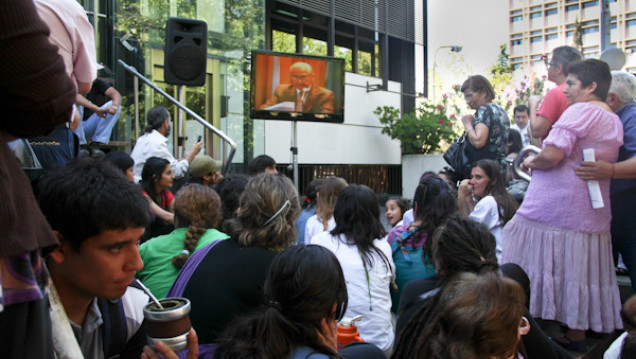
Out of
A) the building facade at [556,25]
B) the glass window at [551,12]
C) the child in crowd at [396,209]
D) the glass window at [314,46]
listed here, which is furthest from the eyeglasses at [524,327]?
the glass window at [551,12]

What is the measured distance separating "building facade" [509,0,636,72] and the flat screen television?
63.7 metres

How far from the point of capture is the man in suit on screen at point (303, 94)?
11727mm

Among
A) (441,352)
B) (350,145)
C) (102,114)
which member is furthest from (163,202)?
(350,145)

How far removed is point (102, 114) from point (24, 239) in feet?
17.8

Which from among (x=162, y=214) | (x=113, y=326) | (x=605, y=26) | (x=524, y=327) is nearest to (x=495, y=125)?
(x=162, y=214)

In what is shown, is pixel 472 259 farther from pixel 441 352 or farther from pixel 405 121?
pixel 405 121

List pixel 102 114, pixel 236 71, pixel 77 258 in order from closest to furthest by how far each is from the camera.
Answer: pixel 77 258, pixel 102 114, pixel 236 71

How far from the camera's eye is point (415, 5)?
19797 mm

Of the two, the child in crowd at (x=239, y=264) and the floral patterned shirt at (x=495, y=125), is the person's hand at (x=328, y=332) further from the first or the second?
the floral patterned shirt at (x=495, y=125)

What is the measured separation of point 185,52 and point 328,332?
6.52 m

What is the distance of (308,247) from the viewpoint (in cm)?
206

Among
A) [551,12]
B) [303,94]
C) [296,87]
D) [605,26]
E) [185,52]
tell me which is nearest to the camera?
[185,52]

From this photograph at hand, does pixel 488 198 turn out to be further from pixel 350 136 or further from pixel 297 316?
pixel 350 136

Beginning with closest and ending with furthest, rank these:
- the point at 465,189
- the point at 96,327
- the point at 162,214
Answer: the point at 96,327, the point at 162,214, the point at 465,189
